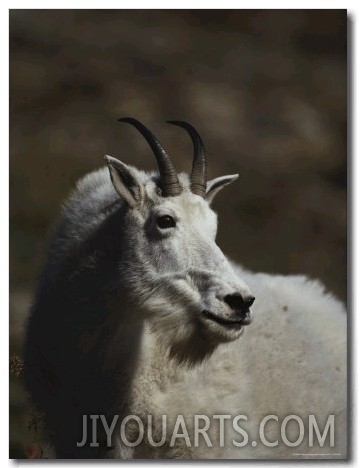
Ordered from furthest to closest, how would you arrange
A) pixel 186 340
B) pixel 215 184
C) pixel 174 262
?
pixel 215 184 → pixel 186 340 → pixel 174 262

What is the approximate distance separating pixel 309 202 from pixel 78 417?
1.80m

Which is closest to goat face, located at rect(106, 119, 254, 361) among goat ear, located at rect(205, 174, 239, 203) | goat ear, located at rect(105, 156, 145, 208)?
goat ear, located at rect(105, 156, 145, 208)

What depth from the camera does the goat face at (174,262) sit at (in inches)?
165

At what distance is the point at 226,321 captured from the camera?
162 inches

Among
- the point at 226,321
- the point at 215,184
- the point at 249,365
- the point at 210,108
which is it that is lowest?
the point at 249,365

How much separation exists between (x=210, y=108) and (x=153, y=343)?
148 cm

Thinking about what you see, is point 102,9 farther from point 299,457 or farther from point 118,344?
point 299,457

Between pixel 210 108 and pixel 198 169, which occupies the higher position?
pixel 210 108

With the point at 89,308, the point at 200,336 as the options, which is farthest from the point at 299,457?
the point at 89,308

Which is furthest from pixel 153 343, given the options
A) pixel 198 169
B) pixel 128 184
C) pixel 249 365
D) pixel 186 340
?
pixel 198 169

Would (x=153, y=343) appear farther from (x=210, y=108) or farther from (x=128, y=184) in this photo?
(x=210, y=108)

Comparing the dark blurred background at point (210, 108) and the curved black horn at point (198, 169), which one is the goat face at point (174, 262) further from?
the dark blurred background at point (210, 108)

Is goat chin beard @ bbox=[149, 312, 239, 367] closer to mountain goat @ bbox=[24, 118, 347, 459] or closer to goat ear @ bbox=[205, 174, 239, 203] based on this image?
mountain goat @ bbox=[24, 118, 347, 459]

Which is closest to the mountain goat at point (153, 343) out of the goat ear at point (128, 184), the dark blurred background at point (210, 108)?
the goat ear at point (128, 184)
